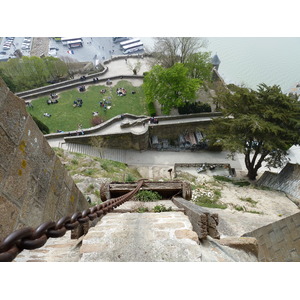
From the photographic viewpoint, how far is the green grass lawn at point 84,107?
18.3m

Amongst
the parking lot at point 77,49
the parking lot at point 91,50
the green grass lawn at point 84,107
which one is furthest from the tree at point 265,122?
the parking lot at point 77,49

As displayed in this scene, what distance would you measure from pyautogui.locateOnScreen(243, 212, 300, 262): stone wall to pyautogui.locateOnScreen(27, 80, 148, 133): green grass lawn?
1650 centimetres

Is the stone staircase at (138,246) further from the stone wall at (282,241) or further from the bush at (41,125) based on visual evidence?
the bush at (41,125)

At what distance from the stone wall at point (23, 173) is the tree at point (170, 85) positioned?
15433 mm

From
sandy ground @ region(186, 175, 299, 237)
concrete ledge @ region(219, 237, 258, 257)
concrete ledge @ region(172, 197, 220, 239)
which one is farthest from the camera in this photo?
sandy ground @ region(186, 175, 299, 237)

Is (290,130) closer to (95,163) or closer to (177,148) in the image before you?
(177,148)

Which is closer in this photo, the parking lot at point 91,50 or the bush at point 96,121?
the bush at point 96,121

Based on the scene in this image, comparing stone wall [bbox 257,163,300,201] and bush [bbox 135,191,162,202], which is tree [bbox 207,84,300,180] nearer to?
stone wall [bbox 257,163,300,201]

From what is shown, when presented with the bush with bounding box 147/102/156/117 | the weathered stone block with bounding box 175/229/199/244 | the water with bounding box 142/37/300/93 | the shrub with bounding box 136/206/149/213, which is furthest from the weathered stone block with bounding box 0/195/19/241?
the water with bounding box 142/37/300/93

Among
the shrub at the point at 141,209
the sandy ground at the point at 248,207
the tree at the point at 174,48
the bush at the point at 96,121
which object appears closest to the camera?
the shrub at the point at 141,209

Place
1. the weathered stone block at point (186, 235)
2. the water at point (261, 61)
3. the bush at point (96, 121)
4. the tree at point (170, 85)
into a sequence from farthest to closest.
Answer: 1. the water at point (261, 61)
2. the bush at point (96, 121)
3. the tree at point (170, 85)
4. the weathered stone block at point (186, 235)

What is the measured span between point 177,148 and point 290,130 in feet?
26.5

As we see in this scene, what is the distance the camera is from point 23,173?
6.61 feet

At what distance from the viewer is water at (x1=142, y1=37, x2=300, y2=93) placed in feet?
87.3
